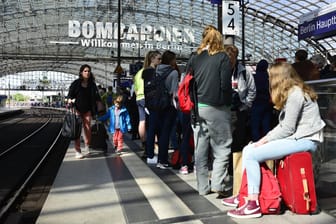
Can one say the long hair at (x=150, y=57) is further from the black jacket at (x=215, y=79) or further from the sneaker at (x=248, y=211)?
the sneaker at (x=248, y=211)

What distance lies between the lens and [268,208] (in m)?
4.14

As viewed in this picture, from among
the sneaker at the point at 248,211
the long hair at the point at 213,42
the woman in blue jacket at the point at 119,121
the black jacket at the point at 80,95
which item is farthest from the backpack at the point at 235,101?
the woman in blue jacket at the point at 119,121

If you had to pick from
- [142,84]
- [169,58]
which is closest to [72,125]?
[142,84]

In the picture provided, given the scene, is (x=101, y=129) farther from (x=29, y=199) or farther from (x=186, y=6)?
(x=186, y=6)

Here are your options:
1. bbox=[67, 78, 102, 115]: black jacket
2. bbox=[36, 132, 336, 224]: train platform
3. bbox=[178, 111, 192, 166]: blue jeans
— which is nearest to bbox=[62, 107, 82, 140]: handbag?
bbox=[67, 78, 102, 115]: black jacket

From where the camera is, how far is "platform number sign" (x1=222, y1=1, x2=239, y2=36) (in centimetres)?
688

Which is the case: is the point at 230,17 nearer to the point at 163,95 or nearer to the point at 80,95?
the point at 163,95

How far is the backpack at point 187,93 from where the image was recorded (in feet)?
16.5

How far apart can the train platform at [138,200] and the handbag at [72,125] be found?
3.20 ft

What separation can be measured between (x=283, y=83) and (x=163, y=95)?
2745 millimetres

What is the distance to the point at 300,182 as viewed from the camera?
402 cm

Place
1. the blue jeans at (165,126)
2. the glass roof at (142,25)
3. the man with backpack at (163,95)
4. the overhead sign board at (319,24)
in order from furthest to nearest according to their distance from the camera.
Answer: the glass roof at (142,25) → the overhead sign board at (319,24) → the blue jeans at (165,126) → the man with backpack at (163,95)

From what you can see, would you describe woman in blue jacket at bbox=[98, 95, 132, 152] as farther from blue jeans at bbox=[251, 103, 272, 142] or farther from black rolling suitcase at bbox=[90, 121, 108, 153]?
blue jeans at bbox=[251, 103, 272, 142]

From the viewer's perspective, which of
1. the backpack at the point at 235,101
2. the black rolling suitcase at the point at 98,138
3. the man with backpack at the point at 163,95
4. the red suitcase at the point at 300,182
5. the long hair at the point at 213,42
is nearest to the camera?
the red suitcase at the point at 300,182
